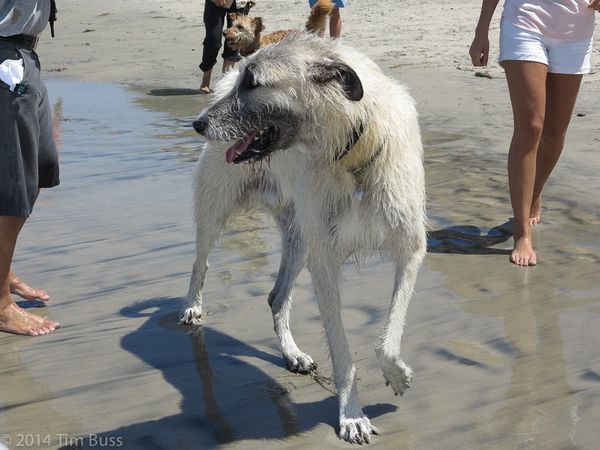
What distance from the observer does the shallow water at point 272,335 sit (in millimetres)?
3564

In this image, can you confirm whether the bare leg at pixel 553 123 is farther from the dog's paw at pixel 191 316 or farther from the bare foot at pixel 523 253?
the dog's paw at pixel 191 316

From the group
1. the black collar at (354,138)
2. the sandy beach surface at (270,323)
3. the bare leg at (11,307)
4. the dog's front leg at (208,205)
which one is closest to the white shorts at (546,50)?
the sandy beach surface at (270,323)

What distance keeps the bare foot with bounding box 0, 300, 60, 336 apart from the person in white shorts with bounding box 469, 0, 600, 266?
2720mm

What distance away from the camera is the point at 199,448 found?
3436mm

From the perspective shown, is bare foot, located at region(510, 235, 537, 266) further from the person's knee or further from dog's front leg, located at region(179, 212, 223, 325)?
dog's front leg, located at region(179, 212, 223, 325)

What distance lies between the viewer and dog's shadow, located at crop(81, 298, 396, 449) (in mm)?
3541

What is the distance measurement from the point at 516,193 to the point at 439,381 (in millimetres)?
2013

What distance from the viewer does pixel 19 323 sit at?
15.0 feet

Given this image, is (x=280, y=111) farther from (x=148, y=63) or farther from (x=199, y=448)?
(x=148, y=63)

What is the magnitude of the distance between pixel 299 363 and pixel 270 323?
0.59 m

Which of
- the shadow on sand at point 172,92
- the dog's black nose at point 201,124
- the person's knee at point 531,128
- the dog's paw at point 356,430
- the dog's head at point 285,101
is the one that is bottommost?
the shadow on sand at point 172,92

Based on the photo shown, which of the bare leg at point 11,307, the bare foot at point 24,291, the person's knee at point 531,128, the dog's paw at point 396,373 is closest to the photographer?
the dog's paw at point 396,373

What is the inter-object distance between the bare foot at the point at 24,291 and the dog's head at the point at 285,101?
1923 millimetres

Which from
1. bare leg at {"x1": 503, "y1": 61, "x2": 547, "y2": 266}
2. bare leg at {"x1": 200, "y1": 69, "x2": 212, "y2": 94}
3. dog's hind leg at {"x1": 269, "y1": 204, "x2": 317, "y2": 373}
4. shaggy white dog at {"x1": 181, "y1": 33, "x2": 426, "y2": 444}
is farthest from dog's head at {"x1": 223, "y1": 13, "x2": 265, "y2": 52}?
shaggy white dog at {"x1": 181, "y1": 33, "x2": 426, "y2": 444}
